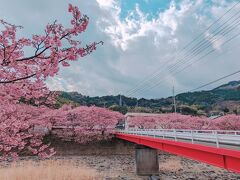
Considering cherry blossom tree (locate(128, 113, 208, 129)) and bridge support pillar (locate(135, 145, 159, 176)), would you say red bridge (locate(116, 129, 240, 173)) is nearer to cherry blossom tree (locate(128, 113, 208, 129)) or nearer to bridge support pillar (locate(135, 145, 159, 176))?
bridge support pillar (locate(135, 145, 159, 176))

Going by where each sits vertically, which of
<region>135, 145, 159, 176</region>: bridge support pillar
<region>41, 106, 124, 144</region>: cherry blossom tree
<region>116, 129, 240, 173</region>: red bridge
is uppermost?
<region>41, 106, 124, 144</region>: cherry blossom tree

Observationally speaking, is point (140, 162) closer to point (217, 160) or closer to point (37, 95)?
point (217, 160)

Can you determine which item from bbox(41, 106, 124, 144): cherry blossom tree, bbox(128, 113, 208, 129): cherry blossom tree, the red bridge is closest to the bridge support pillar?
the red bridge

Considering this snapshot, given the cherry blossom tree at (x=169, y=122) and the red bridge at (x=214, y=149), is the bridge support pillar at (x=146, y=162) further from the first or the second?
the cherry blossom tree at (x=169, y=122)

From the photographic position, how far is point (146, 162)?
32.2 m

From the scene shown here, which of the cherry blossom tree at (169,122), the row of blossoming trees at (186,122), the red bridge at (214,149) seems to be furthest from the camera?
the cherry blossom tree at (169,122)

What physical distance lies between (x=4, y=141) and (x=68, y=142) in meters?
42.6

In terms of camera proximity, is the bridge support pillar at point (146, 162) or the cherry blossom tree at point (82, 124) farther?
the cherry blossom tree at point (82, 124)

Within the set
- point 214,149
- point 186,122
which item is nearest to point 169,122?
point 186,122

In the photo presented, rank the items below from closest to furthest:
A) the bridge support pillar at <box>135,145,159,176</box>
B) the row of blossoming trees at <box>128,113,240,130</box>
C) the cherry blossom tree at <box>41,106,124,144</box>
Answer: the bridge support pillar at <box>135,145,159,176</box> → the cherry blossom tree at <box>41,106,124,144</box> → the row of blossoming trees at <box>128,113,240,130</box>

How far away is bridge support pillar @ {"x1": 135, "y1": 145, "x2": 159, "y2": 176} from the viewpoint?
3177 cm

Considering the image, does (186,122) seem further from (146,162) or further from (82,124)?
(146,162)

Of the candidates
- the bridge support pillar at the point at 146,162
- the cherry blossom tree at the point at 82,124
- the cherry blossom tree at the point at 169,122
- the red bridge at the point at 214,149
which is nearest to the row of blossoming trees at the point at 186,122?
the cherry blossom tree at the point at 169,122

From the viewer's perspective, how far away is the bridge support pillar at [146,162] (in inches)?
1251
